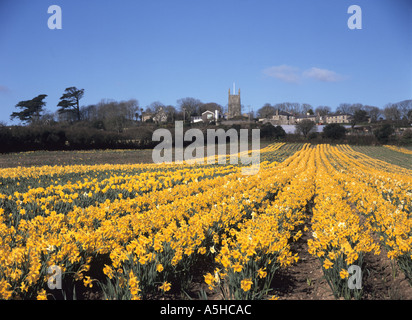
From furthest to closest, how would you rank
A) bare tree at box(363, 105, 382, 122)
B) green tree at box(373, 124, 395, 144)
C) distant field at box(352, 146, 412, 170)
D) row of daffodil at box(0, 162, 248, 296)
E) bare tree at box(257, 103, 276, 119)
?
1. bare tree at box(257, 103, 276, 119)
2. bare tree at box(363, 105, 382, 122)
3. green tree at box(373, 124, 395, 144)
4. distant field at box(352, 146, 412, 170)
5. row of daffodil at box(0, 162, 248, 296)

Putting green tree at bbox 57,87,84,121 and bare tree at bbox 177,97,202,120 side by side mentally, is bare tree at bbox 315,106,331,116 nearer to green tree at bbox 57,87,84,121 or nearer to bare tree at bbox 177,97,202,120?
bare tree at bbox 177,97,202,120

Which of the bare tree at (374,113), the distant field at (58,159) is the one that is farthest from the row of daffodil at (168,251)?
the bare tree at (374,113)

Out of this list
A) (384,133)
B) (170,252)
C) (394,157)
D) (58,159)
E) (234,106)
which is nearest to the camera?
(170,252)

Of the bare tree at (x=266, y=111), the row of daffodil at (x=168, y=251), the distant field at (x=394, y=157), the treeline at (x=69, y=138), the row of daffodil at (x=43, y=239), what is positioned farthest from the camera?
the bare tree at (x=266, y=111)

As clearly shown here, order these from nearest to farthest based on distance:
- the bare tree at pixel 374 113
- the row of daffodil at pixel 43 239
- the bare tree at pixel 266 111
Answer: the row of daffodil at pixel 43 239 < the bare tree at pixel 374 113 < the bare tree at pixel 266 111

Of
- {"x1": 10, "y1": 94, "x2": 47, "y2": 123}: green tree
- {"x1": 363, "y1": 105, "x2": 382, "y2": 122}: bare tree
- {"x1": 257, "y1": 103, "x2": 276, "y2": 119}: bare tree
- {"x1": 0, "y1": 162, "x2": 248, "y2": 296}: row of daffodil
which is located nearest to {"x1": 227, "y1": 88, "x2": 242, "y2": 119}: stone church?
{"x1": 257, "y1": 103, "x2": 276, "y2": 119}: bare tree

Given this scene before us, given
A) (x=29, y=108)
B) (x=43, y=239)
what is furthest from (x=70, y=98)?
(x=43, y=239)

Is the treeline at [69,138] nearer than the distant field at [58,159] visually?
No

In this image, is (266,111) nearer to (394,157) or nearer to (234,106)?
(234,106)

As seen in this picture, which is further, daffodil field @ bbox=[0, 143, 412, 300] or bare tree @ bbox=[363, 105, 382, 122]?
bare tree @ bbox=[363, 105, 382, 122]

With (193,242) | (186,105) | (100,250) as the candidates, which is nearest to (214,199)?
(193,242)

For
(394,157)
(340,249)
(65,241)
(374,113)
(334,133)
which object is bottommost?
(394,157)

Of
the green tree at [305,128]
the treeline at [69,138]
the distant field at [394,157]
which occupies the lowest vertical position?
the distant field at [394,157]

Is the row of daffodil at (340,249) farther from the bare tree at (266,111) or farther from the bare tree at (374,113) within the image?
the bare tree at (266,111)
